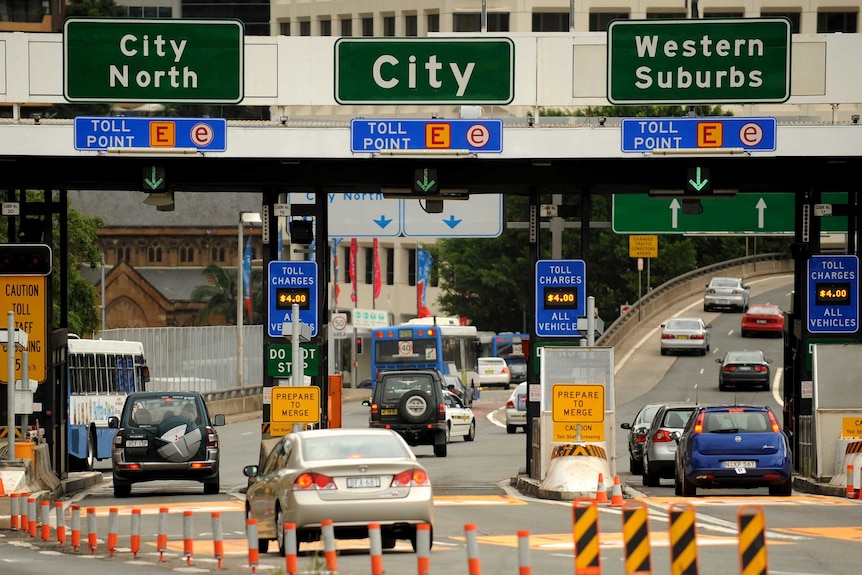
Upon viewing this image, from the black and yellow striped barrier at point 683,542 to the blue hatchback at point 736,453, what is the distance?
14.3 meters

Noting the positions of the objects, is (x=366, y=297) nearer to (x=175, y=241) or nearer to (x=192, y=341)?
(x=175, y=241)

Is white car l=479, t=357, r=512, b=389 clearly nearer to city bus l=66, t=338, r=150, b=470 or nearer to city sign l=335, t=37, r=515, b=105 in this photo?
city bus l=66, t=338, r=150, b=470

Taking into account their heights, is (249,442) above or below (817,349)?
below

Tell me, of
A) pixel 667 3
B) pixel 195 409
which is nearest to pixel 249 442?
pixel 195 409

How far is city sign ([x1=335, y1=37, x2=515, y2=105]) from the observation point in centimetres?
2562

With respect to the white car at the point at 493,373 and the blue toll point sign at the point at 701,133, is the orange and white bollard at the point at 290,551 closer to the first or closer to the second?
the blue toll point sign at the point at 701,133

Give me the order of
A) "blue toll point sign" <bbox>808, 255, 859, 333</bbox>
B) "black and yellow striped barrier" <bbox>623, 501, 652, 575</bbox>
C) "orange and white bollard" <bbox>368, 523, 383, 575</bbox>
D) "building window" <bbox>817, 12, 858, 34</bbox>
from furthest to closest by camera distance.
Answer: "building window" <bbox>817, 12, 858, 34</bbox>, "blue toll point sign" <bbox>808, 255, 859, 333</bbox>, "orange and white bollard" <bbox>368, 523, 383, 575</bbox>, "black and yellow striped barrier" <bbox>623, 501, 652, 575</bbox>

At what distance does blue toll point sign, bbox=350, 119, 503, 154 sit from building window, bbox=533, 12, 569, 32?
82177 millimetres

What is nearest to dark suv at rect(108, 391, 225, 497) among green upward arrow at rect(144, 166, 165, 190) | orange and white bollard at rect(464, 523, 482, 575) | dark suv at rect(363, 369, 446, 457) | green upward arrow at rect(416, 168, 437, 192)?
green upward arrow at rect(144, 166, 165, 190)

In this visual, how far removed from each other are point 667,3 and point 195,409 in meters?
79.7

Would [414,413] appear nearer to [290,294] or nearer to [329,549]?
[290,294]

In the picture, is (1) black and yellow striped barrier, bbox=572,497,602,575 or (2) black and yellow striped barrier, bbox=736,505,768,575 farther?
(1) black and yellow striped barrier, bbox=572,497,602,575

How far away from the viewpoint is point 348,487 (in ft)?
52.1

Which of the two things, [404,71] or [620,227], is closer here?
[404,71]
